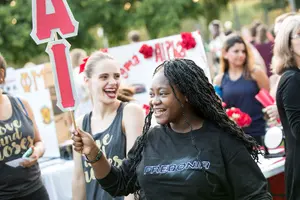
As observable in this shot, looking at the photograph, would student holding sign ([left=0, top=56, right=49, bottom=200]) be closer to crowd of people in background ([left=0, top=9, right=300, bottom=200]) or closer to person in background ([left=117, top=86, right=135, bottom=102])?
crowd of people in background ([left=0, top=9, right=300, bottom=200])

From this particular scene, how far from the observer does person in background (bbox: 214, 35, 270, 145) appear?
6.91 meters

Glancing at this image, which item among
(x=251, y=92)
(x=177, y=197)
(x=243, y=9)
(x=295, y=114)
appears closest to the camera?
(x=177, y=197)

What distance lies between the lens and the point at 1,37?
18734 mm

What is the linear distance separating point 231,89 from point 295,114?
293 centimetres

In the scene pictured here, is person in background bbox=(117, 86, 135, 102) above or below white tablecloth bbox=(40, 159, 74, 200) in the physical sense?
above

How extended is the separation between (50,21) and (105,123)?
1.15 meters

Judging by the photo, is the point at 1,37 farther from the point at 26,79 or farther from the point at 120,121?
the point at 120,121

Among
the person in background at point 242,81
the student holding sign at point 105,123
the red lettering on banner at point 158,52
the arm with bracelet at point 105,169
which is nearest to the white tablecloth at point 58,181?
the red lettering on banner at point 158,52

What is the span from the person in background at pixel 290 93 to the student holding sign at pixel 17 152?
6.13ft

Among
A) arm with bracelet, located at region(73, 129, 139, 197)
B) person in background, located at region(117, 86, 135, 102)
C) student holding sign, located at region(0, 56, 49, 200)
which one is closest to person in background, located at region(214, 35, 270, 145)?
person in background, located at region(117, 86, 135, 102)

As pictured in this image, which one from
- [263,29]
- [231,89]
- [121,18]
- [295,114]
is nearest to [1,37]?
[121,18]

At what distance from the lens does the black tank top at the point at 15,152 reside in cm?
475

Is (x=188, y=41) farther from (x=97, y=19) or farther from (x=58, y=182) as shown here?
(x=97, y=19)

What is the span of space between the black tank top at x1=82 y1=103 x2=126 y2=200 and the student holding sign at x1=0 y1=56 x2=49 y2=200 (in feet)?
2.81
